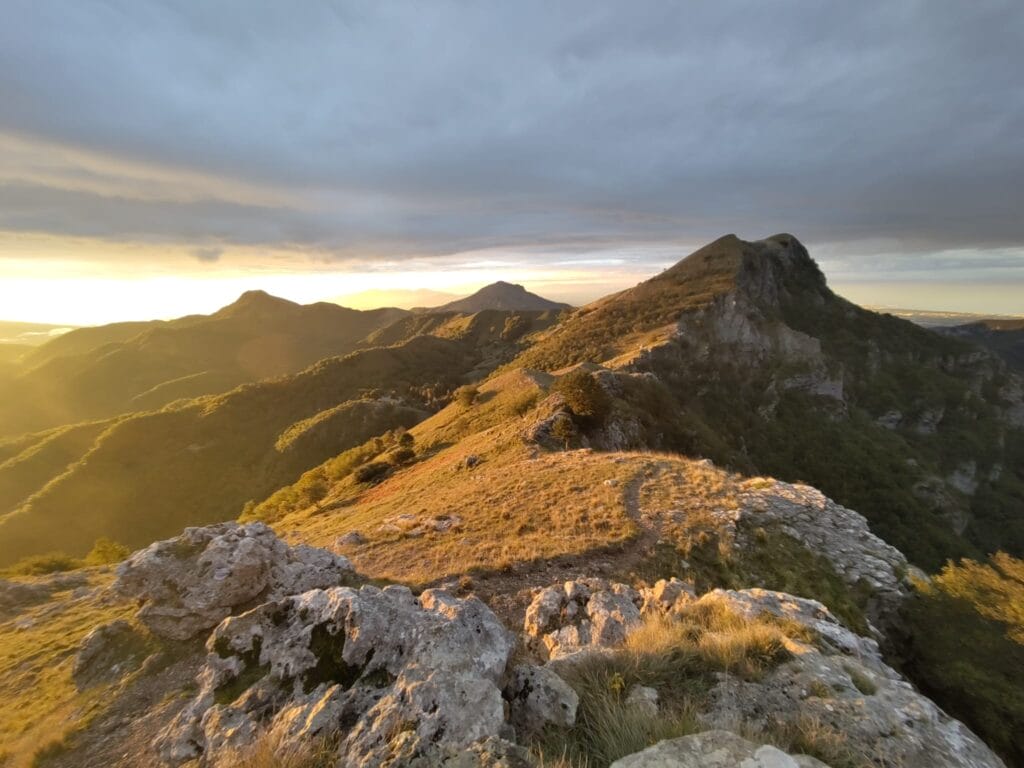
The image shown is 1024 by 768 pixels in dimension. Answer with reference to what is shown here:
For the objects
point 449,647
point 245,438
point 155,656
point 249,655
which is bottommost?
point 245,438

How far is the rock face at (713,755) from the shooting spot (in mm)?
3723

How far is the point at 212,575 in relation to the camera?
10.1 metres

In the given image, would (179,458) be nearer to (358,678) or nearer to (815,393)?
(358,678)

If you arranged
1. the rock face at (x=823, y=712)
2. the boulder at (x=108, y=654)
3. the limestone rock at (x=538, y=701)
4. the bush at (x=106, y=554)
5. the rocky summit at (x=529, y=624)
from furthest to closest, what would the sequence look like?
the bush at (x=106, y=554), the boulder at (x=108, y=654), the limestone rock at (x=538, y=701), the rocky summit at (x=529, y=624), the rock face at (x=823, y=712)

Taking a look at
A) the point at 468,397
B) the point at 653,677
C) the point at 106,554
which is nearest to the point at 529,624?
the point at 653,677

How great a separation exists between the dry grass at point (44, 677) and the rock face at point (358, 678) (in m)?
3.33

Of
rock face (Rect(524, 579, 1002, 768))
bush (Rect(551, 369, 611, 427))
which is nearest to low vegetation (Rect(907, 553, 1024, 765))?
rock face (Rect(524, 579, 1002, 768))

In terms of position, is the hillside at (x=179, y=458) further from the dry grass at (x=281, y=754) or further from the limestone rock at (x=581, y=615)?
the dry grass at (x=281, y=754)

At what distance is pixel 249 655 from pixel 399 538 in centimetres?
1045

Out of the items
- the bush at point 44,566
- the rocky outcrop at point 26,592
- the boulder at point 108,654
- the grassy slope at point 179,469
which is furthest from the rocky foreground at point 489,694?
the grassy slope at point 179,469

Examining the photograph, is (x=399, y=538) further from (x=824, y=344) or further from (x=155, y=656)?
(x=824, y=344)

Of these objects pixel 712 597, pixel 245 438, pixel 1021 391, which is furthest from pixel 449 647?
pixel 1021 391

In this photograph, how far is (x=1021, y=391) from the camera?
98.7m

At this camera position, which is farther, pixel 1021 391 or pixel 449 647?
pixel 1021 391
